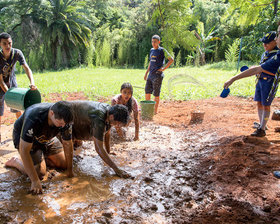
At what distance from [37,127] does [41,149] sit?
0.66 metres

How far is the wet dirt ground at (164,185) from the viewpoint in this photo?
7.60ft

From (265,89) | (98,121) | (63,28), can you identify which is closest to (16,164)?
(98,121)

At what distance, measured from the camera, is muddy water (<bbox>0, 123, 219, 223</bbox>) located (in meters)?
2.36

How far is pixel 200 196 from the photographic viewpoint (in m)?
2.66

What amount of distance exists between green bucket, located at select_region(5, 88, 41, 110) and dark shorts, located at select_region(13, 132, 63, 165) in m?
0.97

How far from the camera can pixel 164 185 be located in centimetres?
297

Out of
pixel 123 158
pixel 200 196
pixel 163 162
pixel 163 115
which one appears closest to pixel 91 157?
pixel 123 158

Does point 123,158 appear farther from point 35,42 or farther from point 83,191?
point 35,42

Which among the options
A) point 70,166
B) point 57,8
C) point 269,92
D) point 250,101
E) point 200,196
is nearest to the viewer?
point 200,196

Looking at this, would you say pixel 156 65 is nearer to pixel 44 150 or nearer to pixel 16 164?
pixel 44 150

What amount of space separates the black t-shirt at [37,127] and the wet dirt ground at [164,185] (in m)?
0.65

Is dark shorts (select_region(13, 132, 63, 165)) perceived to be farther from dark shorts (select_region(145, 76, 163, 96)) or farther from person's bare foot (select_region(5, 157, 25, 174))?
dark shorts (select_region(145, 76, 163, 96))

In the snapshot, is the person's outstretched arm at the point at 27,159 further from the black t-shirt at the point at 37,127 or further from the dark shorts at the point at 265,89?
the dark shorts at the point at 265,89

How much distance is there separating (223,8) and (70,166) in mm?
22870
